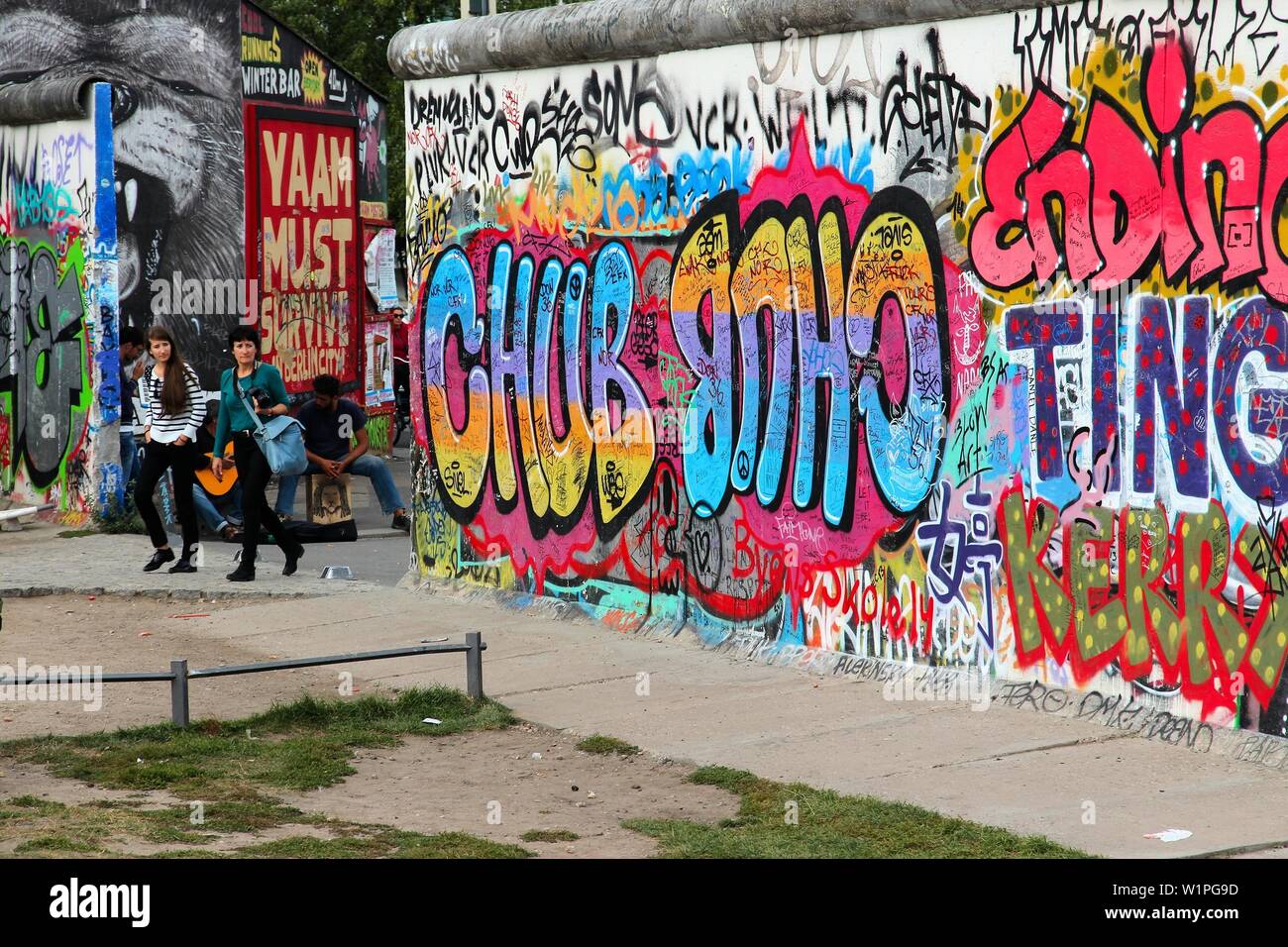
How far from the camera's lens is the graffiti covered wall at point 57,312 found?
15867 mm

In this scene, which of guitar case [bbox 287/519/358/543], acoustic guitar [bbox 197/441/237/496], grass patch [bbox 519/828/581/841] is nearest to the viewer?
grass patch [bbox 519/828/581/841]

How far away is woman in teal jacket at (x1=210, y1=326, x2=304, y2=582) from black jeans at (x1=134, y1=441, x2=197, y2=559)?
27 cm

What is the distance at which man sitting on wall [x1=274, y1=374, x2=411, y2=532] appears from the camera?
1447 centimetres

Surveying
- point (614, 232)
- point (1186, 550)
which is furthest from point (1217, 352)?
point (614, 232)

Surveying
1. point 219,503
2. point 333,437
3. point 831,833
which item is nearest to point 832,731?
point 831,833

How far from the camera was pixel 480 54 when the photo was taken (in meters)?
11.8

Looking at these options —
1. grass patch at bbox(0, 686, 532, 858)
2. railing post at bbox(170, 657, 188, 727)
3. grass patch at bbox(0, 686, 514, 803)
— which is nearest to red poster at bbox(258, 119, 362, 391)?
grass patch at bbox(0, 686, 514, 803)

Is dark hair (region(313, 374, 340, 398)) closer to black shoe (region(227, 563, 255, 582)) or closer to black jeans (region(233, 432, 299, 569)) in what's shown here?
black jeans (region(233, 432, 299, 569))

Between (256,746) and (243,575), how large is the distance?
457 cm

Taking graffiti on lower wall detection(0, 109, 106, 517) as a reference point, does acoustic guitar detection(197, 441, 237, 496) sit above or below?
below

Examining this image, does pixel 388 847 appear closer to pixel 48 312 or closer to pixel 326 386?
pixel 326 386

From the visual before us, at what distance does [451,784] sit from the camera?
7.79 meters

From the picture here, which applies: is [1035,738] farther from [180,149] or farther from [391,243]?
[391,243]
